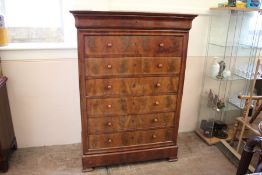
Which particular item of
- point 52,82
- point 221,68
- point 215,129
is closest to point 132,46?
point 52,82

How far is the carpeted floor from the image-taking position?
197 centimetres

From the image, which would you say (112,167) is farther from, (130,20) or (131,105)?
(130,20)

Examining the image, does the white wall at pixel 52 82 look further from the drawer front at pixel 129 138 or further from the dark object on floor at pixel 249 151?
the dark object on floor at pixel 249 151

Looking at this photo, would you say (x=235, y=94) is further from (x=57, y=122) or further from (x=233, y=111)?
(x=57, y=122)

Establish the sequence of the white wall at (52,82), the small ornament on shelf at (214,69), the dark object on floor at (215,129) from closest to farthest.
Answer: the white wall at (52,82)
the small ornament on shelf at (214,69)
the dark object on floor at (215,129)

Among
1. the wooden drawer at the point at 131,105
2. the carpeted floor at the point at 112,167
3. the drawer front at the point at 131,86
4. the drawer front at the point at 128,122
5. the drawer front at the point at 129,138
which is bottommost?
the carpeted floor at the point at 112,167

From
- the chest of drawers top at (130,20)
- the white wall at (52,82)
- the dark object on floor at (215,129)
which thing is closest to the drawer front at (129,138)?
the white wall at (52,82)

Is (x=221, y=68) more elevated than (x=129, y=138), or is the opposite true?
(x=221, y=68)

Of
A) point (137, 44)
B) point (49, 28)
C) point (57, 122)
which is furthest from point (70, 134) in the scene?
A: point (137, 44)

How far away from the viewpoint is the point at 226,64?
2.50m

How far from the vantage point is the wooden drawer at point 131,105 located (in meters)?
1.79

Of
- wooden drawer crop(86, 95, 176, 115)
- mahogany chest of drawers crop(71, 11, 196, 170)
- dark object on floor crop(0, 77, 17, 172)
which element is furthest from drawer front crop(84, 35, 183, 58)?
dark object on floor crop(0, 77, 17, 172)

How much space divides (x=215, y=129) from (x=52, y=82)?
5.88 ft

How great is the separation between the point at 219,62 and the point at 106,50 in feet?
4.34
